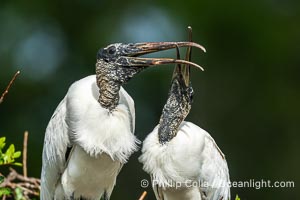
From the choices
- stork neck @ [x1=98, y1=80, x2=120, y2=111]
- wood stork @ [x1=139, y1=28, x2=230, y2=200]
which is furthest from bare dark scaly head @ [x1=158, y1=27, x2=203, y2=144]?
stork neck @ [x1=98, y1=80, x2=120, y2=111]

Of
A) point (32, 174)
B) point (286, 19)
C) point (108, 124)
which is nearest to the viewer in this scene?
point (108, 124)

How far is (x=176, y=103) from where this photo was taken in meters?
6.62

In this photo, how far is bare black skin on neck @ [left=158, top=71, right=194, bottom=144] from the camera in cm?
650

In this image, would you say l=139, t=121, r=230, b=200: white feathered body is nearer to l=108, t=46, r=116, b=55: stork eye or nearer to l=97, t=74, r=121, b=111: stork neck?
l=97, t=74, r=121, b=111: stork neck

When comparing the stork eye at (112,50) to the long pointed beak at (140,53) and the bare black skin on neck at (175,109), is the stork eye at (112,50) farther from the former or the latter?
the bare black skin on neck at (175,109)

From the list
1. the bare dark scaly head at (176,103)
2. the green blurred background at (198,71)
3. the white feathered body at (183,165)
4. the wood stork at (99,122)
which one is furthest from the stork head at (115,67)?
the green blurred background at (198,71)

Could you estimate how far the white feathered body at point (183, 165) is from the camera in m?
6.48

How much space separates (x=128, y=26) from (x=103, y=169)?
21.3ft

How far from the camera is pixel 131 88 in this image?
39.8 feet

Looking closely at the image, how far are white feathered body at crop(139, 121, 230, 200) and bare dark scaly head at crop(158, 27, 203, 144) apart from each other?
5cm

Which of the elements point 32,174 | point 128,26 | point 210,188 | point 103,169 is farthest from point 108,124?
point 128,26

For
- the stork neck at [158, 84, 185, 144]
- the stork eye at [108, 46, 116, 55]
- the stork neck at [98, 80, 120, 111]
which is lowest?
the stork neck at [158, 84, 185, 144]

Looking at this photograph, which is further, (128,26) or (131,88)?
(128,26)

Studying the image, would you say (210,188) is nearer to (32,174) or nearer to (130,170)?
(32,174)
